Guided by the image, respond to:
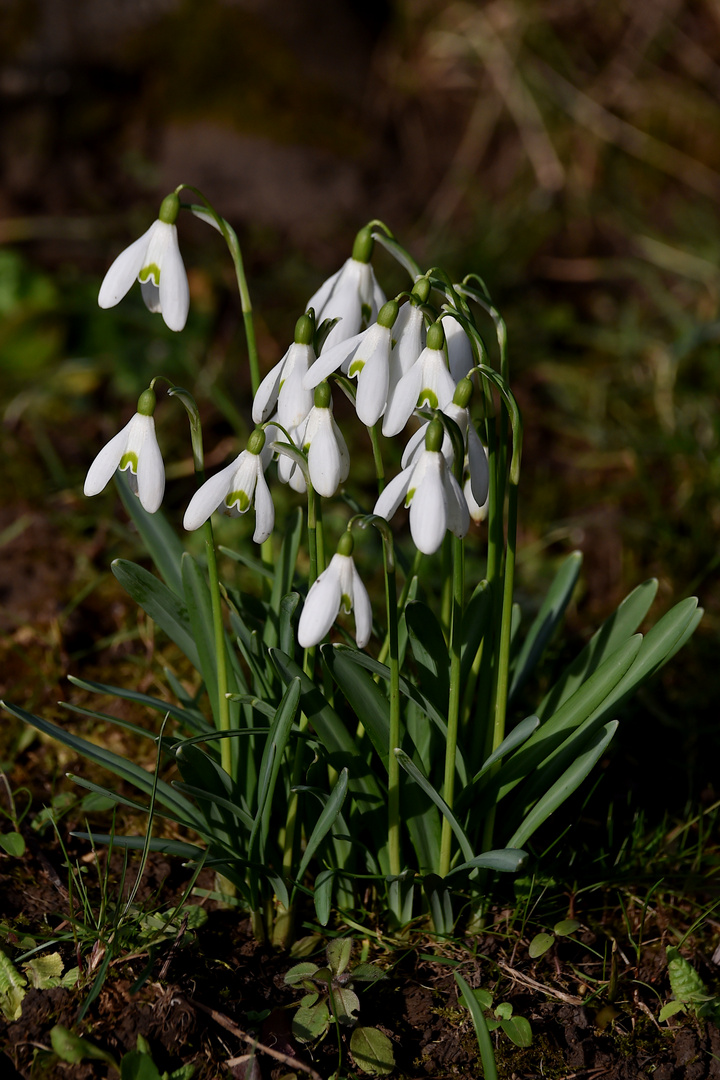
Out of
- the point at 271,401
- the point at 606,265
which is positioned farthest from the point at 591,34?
the point at 271,401

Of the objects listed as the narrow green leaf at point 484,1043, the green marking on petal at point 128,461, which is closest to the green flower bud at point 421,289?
the green marking on petal at point 128,461

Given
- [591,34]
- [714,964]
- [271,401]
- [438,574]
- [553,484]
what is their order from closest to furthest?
1. [271,401]
2. [714,964]
3. [438,574]
4. [553,484]
5. [591,34]

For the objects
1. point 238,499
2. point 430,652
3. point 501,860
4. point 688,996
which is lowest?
point 688,996

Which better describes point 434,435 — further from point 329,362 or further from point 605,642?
point 605,642

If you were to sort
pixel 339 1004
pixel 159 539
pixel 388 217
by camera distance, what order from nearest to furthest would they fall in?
pixel 339 1004 → pixel 159 539 → pixel 388 217

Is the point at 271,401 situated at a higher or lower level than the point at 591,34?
lower

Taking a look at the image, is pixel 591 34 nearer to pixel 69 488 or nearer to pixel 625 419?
pixel 625 419

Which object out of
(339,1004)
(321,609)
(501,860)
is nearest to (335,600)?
(321,609)
